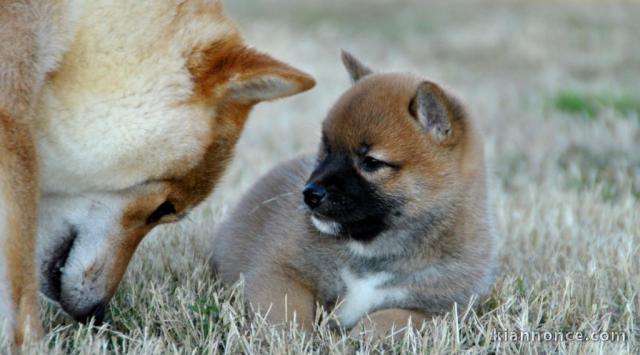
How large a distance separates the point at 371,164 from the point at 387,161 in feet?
0.23

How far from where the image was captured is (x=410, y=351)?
12.1ft

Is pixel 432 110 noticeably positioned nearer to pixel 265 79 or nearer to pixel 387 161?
pixel 387 161

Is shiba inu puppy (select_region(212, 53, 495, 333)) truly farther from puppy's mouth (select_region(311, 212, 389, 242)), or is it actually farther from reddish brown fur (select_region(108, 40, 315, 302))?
reddish brown fur (select_region(108, 40, 315, 302))

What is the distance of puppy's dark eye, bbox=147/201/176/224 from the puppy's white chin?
620mm

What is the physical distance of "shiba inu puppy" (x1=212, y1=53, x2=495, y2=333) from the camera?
13.2 ft

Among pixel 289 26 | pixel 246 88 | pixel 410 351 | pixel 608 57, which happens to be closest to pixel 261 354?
pixel 410 351

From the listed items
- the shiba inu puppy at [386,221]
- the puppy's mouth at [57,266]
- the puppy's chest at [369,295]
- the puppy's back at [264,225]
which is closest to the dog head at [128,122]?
the puppy's mouth at [57,266]

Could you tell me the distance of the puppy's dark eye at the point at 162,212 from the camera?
160 inches

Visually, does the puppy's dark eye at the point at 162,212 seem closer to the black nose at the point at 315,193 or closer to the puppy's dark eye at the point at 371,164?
the black nose at the point at 315,193

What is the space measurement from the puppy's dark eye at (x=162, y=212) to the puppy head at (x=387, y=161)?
23.6 inches

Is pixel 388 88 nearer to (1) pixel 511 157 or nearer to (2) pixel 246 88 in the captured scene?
(2) pixel 246 88

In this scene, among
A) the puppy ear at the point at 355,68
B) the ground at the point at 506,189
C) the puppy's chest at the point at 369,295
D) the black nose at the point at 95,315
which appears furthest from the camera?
the puppy ear at the point at 355,68

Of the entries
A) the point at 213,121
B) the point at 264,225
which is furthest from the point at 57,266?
the point at 264,225

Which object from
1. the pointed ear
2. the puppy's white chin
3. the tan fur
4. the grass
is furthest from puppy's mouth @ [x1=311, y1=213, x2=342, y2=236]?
the grass
